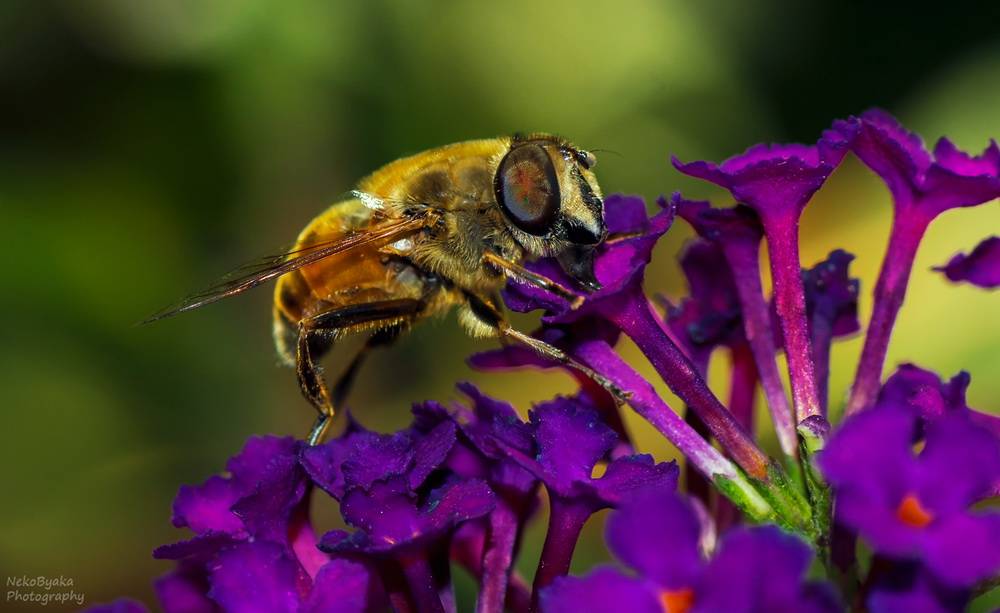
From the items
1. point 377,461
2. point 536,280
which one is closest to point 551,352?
point 536,280

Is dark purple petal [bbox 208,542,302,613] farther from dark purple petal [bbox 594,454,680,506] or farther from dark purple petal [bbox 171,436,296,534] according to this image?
dark purple petal [bbox 594,454,680,506]

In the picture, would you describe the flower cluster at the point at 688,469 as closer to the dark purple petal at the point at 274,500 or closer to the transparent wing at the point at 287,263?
the dark purple petal at the point at 274,500

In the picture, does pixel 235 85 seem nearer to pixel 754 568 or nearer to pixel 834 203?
pixel 834 203

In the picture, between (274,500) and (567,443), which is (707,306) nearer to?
(567,443)

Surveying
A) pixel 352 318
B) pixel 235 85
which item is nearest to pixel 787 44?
pixel 235 85

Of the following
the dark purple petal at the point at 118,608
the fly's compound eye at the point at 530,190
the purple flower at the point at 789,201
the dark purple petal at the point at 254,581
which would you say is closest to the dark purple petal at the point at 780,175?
the purple flower at the point at 789,201
